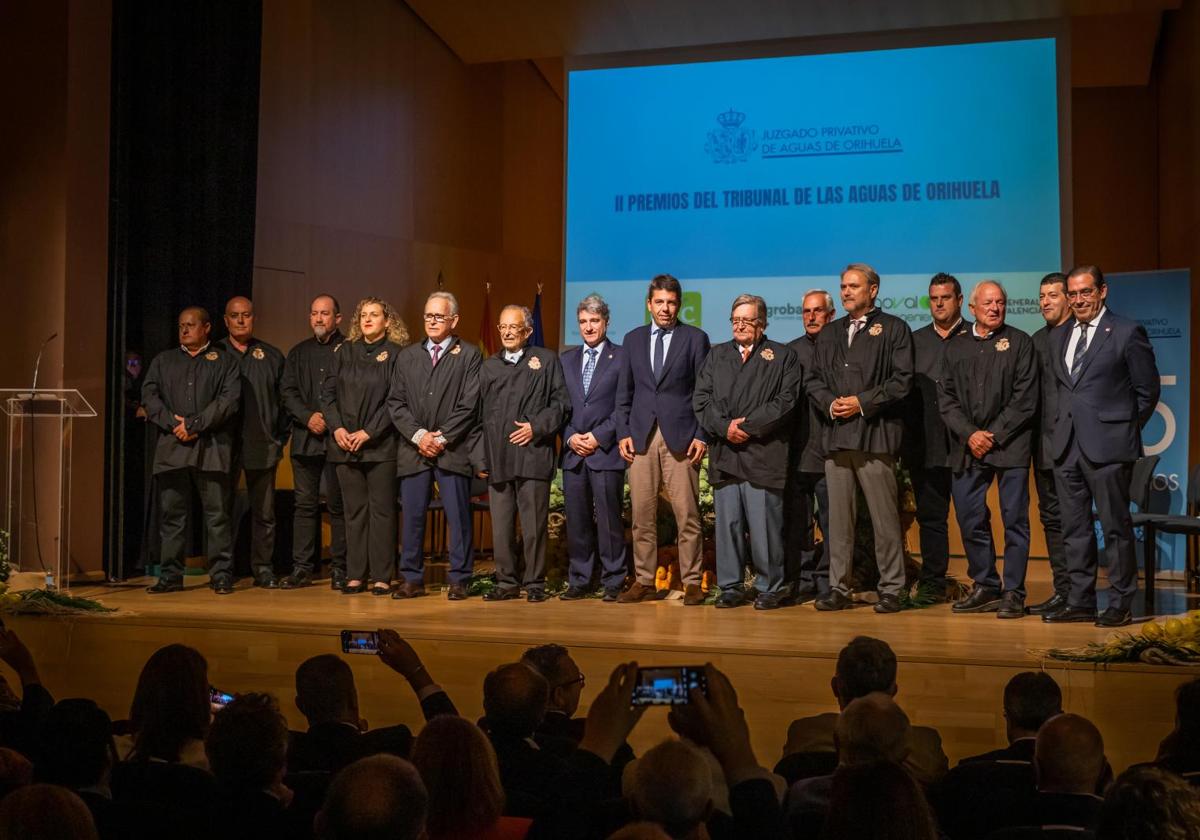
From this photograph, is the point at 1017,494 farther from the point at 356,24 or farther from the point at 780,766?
the point at 356,24

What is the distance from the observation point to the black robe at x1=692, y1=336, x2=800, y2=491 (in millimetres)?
5699

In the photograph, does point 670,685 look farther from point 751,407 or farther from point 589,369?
point 589,369

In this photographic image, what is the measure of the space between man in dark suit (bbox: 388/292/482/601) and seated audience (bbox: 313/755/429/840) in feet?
13.8

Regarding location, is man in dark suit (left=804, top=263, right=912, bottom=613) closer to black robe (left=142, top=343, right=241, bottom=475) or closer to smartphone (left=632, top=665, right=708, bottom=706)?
black robe (left=142, top=343, right=241, bottom=475)

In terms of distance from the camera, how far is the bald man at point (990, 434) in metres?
5.40

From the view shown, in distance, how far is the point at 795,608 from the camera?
5734mm

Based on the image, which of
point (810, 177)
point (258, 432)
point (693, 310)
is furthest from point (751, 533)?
point (810, 177)

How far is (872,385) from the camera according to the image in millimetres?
5559

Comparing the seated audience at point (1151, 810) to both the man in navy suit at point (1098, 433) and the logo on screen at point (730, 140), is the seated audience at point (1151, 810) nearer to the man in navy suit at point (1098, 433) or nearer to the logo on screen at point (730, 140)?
the man in navy suit at point (1098, 433)

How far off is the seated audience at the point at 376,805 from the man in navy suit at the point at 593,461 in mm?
4113

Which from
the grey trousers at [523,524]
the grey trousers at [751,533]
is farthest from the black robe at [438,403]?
the grey trousers at [751,533]

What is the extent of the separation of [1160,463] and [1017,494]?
3.04m

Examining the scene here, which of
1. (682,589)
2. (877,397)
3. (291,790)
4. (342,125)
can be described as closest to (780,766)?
(291,790)

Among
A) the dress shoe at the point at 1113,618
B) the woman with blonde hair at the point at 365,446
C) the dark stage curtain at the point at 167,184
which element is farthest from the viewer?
the dark stage curtain at the point at 167,184
